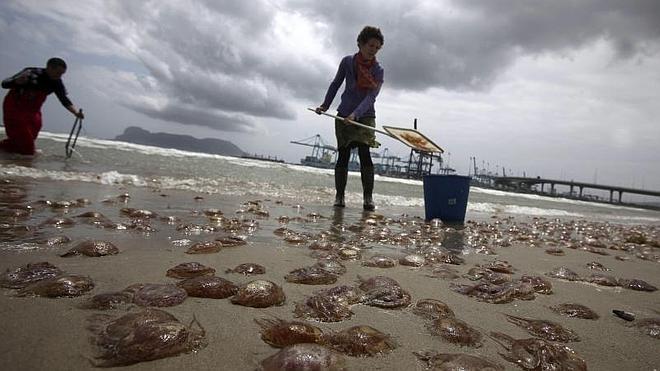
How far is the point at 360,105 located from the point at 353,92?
37cm

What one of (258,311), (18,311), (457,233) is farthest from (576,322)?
(457,233)

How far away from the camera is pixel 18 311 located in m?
1.05

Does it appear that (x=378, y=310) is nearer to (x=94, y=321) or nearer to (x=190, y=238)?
(x=94, y=321)

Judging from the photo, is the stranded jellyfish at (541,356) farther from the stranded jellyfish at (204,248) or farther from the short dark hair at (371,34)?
the short dark hair at (371,34)

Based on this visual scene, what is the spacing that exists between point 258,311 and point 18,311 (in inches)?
27.8

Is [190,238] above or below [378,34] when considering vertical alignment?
below

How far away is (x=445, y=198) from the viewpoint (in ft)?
15.5

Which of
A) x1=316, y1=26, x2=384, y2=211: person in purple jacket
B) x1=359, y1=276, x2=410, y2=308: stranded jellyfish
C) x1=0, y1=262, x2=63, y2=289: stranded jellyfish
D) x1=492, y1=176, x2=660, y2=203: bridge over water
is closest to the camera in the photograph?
x1=0, y1=262, x2=63, y2=289: stranded jellyfish

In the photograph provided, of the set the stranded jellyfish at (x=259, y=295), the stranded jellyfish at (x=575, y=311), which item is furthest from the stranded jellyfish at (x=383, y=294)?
the stranded jellyfish at (x=575, y=311)

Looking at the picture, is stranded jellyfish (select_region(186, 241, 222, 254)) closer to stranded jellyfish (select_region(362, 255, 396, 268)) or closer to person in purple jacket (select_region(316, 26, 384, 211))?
stranded jellyfish (select_region(362, 255, 396, 268))

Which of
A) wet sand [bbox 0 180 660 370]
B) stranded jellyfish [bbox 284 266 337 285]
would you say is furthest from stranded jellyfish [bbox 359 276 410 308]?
stranded jellyfish [bbox 284 266 337 285]

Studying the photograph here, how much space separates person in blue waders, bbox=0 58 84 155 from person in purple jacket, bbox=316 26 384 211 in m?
5.45

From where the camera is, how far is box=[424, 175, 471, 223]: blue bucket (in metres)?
4.66

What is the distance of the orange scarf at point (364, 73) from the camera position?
5.09 m
